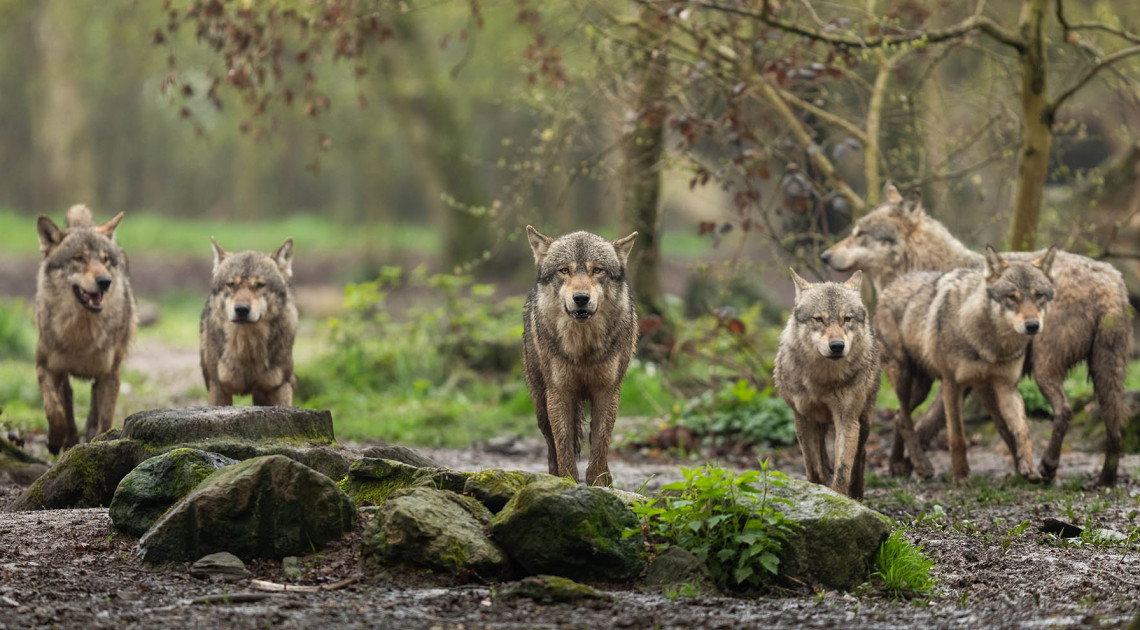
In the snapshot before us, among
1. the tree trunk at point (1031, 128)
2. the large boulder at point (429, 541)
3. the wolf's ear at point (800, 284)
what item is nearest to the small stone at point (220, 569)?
the large boulder at point (429, 541)

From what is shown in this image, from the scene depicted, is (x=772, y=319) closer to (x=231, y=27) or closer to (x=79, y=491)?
(x=231, y=27)

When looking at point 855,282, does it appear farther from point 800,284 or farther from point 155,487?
point 155,487

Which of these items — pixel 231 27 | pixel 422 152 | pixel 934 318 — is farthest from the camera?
pixel 422 152

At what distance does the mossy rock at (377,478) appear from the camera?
5.48 meters

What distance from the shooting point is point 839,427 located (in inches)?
277

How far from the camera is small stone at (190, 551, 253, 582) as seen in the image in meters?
4.60

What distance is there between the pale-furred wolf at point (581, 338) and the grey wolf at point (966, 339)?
2981 millimetres

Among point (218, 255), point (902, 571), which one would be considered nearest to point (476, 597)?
point (902, 571)

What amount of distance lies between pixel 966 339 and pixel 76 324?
6883 mm

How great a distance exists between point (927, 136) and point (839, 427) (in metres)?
5.77

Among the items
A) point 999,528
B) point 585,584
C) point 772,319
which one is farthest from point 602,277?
point 772,319

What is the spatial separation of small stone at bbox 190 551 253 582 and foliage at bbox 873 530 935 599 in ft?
9.12

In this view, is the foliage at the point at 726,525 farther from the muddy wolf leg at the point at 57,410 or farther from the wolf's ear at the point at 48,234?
the wolf's ear at the point at 48,234

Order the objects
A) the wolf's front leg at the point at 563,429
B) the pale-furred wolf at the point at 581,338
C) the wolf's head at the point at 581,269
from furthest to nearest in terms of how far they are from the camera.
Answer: the wolf's front leg at the point at 563,429 < the pale-furred wolf at the point at 581,338 < the wolf's head at the point at 581,269
